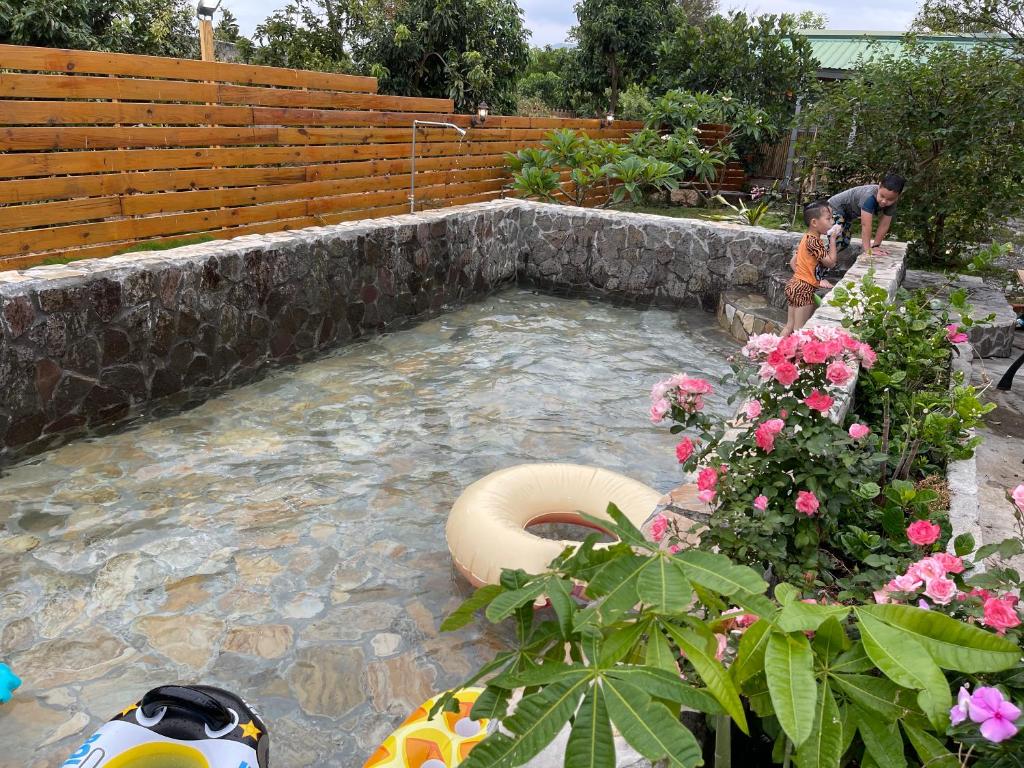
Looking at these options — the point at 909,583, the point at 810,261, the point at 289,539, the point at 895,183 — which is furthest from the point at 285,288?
the point at 909,583

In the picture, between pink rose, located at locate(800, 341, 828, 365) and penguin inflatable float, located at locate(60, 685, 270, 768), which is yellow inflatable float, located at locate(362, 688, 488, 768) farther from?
pink rose, located at locate(800, 341, 828, 365)

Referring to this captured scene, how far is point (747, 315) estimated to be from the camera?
8.66 m

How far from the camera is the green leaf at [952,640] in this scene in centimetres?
114

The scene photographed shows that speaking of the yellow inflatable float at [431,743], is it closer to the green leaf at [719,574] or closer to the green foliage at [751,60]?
the green leaf at [719,574]

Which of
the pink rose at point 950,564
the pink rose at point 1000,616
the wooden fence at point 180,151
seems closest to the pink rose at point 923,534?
the pink rose at point 950,564

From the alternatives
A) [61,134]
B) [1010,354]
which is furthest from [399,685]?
[1010,354]

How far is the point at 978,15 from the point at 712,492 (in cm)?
943

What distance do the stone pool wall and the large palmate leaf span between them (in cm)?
525

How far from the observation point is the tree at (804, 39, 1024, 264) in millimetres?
8102

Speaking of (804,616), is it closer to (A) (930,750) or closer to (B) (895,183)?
(A) (930,750)

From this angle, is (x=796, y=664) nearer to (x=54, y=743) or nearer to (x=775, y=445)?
(x=775, y=445)

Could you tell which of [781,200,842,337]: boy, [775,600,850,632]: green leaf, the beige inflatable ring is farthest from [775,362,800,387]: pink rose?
[781,200,842,337]: boy

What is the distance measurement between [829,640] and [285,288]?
639 cm

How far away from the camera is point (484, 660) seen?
3.45m
